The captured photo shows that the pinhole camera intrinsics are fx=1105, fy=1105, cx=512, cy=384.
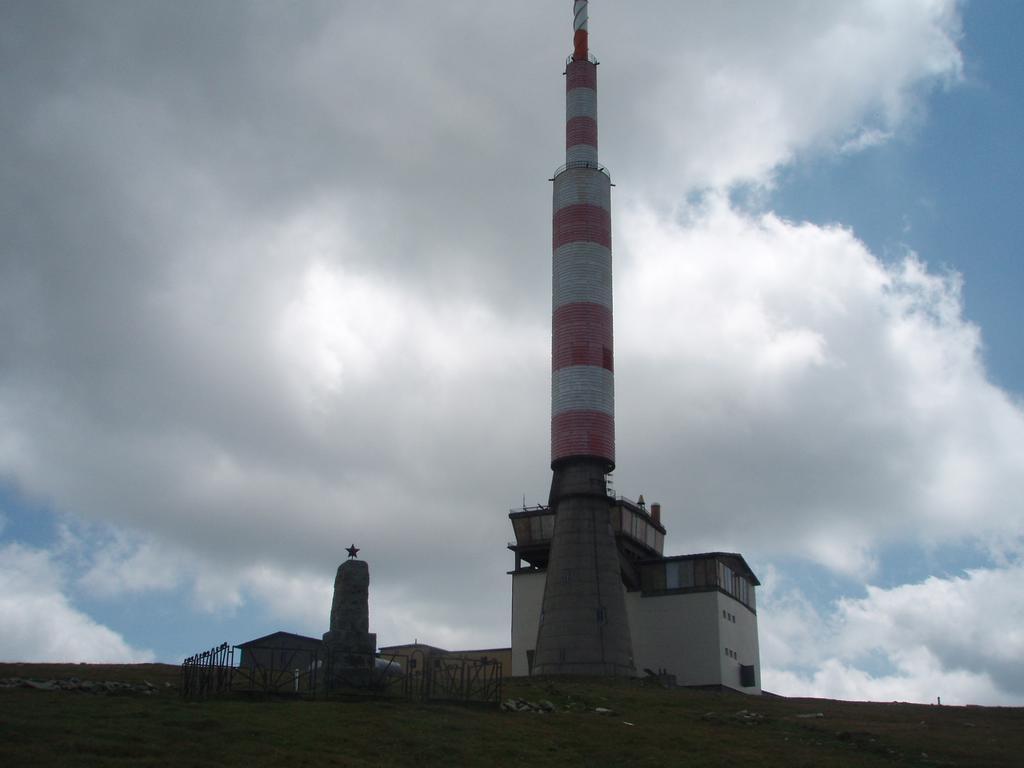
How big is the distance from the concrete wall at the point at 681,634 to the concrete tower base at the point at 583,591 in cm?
524

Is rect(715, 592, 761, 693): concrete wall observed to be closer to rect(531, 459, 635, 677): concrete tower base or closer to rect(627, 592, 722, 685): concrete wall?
rect(627, 592, 722, 685): concrete wall

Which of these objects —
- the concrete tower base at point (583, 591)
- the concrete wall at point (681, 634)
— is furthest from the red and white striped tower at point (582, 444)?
the concrete wall at point (681, 634)

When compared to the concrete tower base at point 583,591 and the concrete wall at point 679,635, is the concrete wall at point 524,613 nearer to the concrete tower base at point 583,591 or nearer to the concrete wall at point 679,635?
the concrete wall at point 679,635

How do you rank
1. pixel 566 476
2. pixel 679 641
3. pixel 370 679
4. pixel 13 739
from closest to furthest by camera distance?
pixel 13 739, pixel 370 679, pixel 566 476, pixel 679 641

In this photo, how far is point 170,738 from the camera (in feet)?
86.1

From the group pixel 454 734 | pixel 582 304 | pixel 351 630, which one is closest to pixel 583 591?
pixel 582 304

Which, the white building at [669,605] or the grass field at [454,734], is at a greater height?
the white building at [669,605]

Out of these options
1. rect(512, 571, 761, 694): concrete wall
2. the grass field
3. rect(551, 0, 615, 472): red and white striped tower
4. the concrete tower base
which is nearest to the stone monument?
the grass field

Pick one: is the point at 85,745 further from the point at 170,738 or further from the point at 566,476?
the point at 566,476

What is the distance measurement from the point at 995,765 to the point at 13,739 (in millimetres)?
24844

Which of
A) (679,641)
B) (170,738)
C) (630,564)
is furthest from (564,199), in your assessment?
(170,738)

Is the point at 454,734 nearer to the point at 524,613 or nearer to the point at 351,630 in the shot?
the point at 351,630

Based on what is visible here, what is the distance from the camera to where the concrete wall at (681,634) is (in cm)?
6350

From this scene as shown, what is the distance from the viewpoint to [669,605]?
65.6 metres
